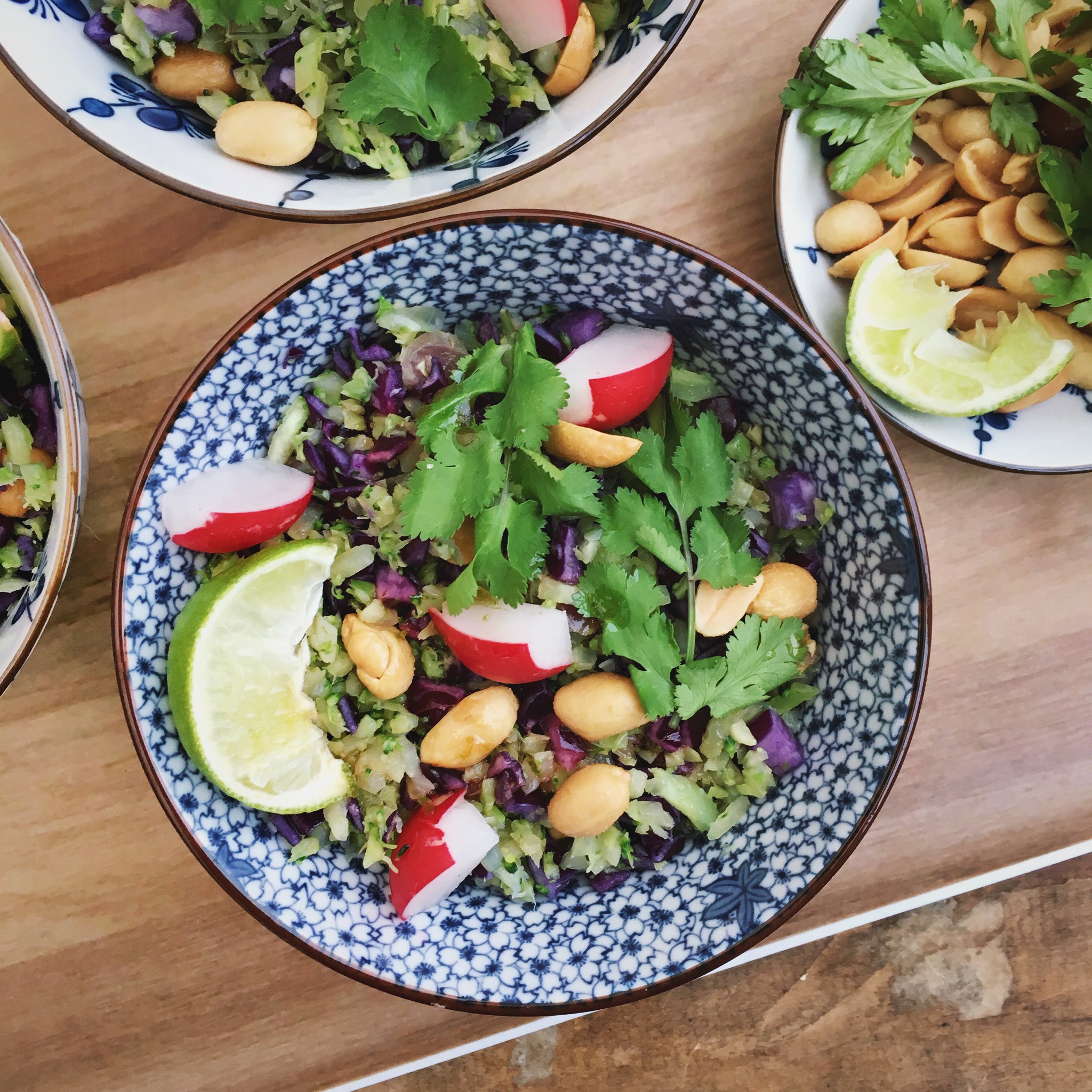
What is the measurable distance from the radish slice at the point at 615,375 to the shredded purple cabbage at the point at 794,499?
190 mm

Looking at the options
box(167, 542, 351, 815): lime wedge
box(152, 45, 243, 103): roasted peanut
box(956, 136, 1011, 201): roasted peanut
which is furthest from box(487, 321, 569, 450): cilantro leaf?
box(956, 136, 1011, 201): roasted peanut

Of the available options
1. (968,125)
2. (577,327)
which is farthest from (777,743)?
(968,125)

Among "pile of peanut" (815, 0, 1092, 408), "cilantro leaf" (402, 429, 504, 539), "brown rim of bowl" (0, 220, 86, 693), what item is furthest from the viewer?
"pile of peanut" (815, 0, 1092, 408)

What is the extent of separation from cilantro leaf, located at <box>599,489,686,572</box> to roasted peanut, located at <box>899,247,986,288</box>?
1.47ft

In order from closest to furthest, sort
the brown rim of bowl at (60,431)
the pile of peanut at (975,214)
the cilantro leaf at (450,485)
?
the brown rim of bowl at (60,431) < the cilantro leaf at (450,485) < the pile of peanut at (975,214)

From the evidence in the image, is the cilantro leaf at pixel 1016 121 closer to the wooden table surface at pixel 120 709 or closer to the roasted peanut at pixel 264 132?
the wooden table surface at pixel 120 709

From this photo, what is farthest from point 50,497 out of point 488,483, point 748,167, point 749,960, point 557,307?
point 749,960

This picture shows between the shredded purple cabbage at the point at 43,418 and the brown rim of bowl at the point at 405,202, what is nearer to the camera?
the brown rim of bowl at the point at 405,202

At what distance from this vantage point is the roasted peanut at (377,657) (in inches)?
41.9

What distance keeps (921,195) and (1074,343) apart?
0.26m

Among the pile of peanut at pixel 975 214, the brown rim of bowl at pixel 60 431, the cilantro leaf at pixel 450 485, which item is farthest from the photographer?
the pile of peanut at pixel 975 214

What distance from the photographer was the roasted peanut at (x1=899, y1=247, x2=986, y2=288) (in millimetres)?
1128

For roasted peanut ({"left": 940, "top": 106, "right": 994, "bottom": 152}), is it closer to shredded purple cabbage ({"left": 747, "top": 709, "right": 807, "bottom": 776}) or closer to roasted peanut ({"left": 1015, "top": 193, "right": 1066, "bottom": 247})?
roasted peanut ({"left": 1015, "top": 193, "right": 1066, "bottom": 247})

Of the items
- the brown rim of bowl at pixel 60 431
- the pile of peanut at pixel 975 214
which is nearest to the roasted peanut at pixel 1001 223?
the pile of peanut at pixel 975 214
